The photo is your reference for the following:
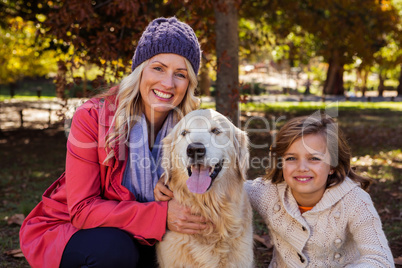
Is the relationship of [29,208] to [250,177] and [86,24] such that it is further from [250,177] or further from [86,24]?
[250,177]

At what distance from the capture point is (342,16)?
31.8 feet

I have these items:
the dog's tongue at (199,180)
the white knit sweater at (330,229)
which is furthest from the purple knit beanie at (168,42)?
the white knit sweater at (330,229)

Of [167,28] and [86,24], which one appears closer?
[167,28]

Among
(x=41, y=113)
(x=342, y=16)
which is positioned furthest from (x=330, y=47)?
(x=41, y=113)

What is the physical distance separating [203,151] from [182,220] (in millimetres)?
498

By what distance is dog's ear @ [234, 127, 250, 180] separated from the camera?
295 centimetres

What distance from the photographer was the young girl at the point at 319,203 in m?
2.72

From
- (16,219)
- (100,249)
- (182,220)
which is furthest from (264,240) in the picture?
(16,219)

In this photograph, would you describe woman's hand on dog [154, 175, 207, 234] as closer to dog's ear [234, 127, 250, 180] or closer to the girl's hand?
the girl's hand

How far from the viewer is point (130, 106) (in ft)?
9.62

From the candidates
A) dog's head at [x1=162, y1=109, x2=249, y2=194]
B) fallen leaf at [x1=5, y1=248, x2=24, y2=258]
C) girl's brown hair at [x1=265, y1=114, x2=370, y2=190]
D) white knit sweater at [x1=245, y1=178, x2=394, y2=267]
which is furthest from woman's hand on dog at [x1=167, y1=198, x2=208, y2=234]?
fallen leaf at [x1=5, y1=248, x2=24, y2=258]

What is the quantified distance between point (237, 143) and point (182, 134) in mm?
460

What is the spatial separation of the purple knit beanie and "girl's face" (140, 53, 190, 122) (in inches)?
1.9

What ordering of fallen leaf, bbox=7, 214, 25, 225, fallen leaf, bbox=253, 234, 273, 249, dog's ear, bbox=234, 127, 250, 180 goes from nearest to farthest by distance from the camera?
dog's ear, bbox=234, 127, 250, 180 < fallen leaf, bbox=253, 234, 273, 249 < fallen leaf, bbox=7, 214, 25, 225
